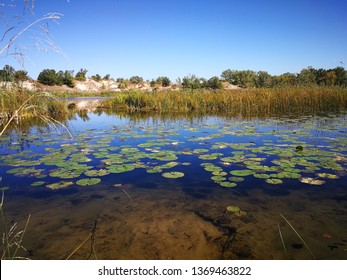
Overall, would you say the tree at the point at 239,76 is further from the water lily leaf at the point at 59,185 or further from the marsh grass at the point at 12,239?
the marsh grass at the point at 12,239

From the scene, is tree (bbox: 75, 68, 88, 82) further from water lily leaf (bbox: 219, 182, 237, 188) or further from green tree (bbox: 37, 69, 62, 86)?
water lily leaf (bbox: 219, 182, 237, 188)

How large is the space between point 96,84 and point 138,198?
57.8 m

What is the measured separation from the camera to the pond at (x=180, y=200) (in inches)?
77.5

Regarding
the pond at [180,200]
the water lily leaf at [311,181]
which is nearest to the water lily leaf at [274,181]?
the pond at [180,200]

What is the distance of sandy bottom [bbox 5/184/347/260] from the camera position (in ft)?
6.26

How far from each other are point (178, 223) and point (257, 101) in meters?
11.5

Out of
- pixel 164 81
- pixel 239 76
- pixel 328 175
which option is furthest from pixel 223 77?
pixel 328 175

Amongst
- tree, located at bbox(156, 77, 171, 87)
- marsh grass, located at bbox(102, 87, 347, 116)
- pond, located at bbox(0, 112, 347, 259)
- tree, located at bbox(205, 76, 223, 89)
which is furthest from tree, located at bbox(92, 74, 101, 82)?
pond, located at bbox(0, 112, 347, 259)

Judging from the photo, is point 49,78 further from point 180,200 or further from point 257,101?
point 180,200

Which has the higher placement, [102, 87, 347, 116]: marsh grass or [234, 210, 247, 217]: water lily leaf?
[102, 87, 347, 116]: marsh grass

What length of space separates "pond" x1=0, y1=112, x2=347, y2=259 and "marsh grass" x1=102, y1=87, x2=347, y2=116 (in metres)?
7.89
